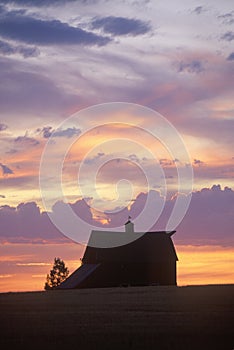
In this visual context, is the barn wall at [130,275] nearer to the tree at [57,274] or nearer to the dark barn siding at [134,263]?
the dark barn siding at [134,263]

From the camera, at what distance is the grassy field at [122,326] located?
22281 mm

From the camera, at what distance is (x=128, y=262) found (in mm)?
76500

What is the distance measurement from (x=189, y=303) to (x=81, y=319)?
9092mm

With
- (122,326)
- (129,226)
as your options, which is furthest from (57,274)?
(122,326)

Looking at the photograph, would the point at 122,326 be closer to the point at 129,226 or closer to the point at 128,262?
the point at 128,262

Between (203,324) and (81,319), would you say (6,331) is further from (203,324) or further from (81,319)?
(203,324)

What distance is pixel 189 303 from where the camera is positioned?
37.3m

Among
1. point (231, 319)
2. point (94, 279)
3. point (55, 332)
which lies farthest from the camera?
point (94, 279)

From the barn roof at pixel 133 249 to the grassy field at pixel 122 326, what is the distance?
38.6 meters

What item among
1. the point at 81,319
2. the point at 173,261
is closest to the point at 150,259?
the point at 173,261

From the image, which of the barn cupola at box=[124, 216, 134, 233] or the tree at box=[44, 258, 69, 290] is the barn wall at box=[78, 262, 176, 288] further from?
the tree at box=[44, 258, 69, 290]

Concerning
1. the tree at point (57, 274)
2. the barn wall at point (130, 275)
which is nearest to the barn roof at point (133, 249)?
the barn wall at point (130, 275)

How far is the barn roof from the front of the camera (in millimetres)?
77312

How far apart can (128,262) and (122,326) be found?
1970 inches
